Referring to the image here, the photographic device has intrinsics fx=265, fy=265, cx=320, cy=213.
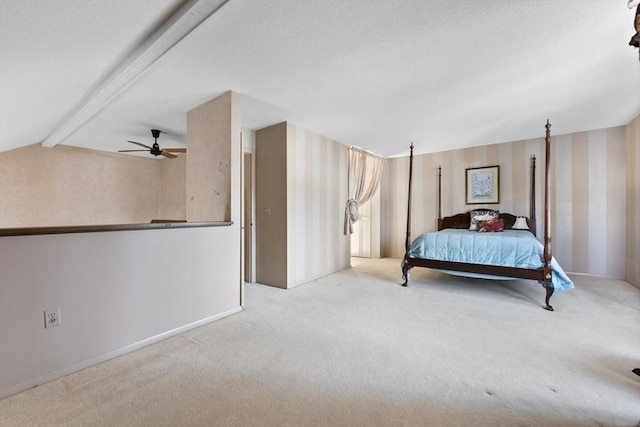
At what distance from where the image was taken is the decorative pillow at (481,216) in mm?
4797

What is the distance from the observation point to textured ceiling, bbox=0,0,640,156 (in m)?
1.68

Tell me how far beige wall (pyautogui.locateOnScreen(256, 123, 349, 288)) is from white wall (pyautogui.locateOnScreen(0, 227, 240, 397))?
1.21 meters

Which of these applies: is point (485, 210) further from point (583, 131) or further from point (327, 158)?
point (327, 158)

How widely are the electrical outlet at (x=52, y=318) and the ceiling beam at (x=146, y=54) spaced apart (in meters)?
1.87

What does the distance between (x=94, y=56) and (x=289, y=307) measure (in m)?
2.83

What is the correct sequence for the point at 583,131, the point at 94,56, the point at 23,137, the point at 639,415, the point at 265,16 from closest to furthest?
1. the point at 639,415
2. the point at 265,16
3. the point at 94,56
4. the point at 23,137
5. the point at 583,131

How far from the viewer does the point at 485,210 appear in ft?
16.5

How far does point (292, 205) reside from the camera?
3859mm

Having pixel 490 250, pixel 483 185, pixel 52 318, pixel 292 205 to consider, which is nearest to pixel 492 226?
pixel 483 185

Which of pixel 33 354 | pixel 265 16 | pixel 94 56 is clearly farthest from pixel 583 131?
pixel 33 354

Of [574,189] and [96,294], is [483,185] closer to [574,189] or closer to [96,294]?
[574,189]

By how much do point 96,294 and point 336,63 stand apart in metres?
2.63

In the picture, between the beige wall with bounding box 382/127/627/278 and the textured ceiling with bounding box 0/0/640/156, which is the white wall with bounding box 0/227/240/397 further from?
the beige wall with bounding box 382/127/627/278

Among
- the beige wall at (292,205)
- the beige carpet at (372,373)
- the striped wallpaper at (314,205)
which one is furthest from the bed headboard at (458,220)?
the beige wall at (292,205)
